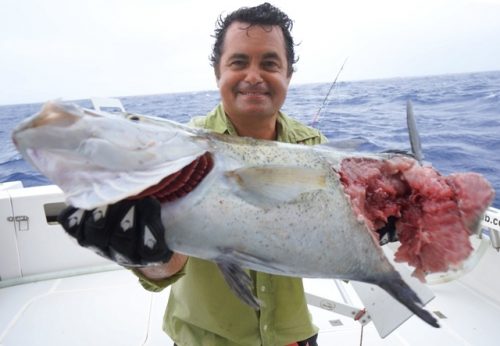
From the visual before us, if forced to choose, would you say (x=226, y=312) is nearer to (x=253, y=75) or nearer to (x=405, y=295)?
(x=405, y=295)

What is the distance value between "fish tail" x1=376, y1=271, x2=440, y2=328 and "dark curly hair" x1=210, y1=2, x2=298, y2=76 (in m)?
1.64

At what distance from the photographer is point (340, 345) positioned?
11.3ft

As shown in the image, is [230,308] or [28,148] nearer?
[28,148]

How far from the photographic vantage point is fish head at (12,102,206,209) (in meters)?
A: 1.23

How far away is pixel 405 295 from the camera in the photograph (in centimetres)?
151

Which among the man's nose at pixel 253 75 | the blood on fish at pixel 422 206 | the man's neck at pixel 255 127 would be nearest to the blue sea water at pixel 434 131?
the man's neck at pixel 255 127

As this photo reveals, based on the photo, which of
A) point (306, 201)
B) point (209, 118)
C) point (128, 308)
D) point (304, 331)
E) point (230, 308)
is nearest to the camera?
point (306, 201)

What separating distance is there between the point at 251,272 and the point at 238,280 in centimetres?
81

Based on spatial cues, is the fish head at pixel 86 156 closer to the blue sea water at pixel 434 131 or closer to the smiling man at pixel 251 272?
the smiling man at pixel 251 272

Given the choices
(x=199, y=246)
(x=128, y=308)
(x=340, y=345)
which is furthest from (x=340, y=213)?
(x=128, y=308)

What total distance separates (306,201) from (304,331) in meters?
1.19

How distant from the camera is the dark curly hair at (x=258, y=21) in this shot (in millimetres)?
2412

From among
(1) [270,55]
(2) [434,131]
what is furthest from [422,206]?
(2) [434,131]

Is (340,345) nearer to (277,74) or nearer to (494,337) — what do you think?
(494,337)
